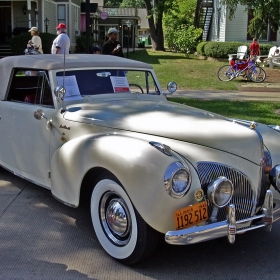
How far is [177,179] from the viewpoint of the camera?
10.0ft

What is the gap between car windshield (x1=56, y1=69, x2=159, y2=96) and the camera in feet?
15.0

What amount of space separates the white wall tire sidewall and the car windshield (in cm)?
138

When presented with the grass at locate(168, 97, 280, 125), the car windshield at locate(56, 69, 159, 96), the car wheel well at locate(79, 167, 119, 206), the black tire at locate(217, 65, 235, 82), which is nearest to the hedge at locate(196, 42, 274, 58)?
the black tire at locate(217, 65, 235, 82)

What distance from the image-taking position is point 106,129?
380cm

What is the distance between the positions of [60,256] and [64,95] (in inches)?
64.3

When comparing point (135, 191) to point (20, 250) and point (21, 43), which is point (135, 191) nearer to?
point (20, 250)

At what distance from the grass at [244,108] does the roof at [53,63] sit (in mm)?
4298

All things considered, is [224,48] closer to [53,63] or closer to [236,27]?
[236,27]

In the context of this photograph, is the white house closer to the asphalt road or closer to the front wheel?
the asphalt road

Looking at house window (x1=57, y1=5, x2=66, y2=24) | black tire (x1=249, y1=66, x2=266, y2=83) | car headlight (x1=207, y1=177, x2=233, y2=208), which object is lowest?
car headlight (x1=207, y1=177, x2=233, y2=208)

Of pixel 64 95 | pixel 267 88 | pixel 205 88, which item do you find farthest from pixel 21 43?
pixel 64 95

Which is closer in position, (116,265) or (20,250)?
(116,265)

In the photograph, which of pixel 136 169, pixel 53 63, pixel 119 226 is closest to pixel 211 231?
pixel 136 169

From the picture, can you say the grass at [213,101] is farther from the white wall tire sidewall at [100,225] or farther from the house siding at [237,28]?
the white wall tire sidewall at [100,225]
